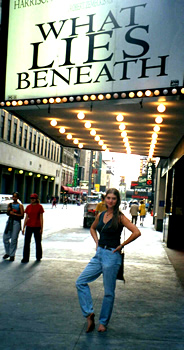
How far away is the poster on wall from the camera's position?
802 centimetres

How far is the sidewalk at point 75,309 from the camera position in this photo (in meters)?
4.57

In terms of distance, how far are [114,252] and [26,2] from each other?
794 centimetres

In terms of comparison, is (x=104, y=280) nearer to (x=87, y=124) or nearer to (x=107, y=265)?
(x=107, y=265)

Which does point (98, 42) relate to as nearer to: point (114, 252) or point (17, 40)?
point (17, 40)

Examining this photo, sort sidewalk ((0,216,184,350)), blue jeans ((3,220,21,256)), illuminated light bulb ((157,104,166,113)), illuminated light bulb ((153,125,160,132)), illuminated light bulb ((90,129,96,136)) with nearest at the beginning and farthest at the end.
Answer: sidewalk ((0,216,184,350)), illuminated light bulb ((157,104,166,113)), blue jeans ((3,220,21,256)), illuminated light bulb ((153,125,160,132)), illuminated light bulb ((90,129,96,136))

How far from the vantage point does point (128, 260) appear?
11.2m

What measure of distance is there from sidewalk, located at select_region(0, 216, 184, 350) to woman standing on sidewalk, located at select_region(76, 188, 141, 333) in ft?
0.98

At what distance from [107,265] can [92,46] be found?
5936 mm

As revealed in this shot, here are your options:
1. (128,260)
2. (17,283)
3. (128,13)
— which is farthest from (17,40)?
(128,260)


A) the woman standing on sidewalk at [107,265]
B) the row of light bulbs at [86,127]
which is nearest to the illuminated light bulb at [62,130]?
the row of light bulbs at [86,127]

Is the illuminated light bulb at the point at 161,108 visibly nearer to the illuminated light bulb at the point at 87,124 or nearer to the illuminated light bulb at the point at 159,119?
the illuminated light bulb at the point at 159,119

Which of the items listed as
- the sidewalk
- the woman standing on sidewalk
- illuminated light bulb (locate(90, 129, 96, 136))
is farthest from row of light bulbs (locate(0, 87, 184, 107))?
illuminated light bulb (locate(90, 129, 96, 136))

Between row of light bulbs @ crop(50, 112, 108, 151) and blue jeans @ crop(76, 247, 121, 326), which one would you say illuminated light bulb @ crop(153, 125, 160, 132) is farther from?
blue jeans @ crop(76, 247, 121, 326)

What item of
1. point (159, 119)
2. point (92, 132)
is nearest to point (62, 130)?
point (92, 132)
